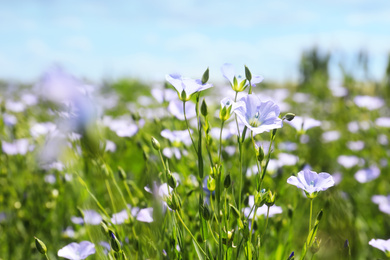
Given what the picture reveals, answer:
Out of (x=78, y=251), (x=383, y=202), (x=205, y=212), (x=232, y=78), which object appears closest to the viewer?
(x=205, y=212)

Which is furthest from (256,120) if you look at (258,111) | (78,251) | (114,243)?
(78,251)

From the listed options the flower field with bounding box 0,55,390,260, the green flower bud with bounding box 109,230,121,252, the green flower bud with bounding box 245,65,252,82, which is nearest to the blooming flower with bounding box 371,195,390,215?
the flower field with bounding box 0,55,390,260

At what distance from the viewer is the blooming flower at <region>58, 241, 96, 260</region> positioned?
3.75ft

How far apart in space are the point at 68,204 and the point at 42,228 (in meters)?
0.31

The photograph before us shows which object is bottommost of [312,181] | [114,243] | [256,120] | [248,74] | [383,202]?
[383,202]

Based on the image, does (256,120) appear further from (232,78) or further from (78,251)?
(78,251)

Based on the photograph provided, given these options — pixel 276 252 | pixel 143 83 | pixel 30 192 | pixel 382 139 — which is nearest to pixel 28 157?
pixel 30 192

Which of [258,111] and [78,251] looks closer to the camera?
[258,111]

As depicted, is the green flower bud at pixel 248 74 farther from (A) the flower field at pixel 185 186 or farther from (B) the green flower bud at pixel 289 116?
(B) the green flower bud at pixel 289 116

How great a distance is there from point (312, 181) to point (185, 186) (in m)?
0.60

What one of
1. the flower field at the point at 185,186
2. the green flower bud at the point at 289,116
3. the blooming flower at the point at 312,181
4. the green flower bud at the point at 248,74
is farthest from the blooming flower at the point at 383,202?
the green flower bud at the point at 248,74

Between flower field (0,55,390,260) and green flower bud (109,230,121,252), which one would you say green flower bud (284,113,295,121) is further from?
green flower bud (109,230,121,252)

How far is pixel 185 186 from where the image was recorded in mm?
1485

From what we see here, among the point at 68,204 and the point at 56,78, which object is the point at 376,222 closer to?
the point at 68,204
